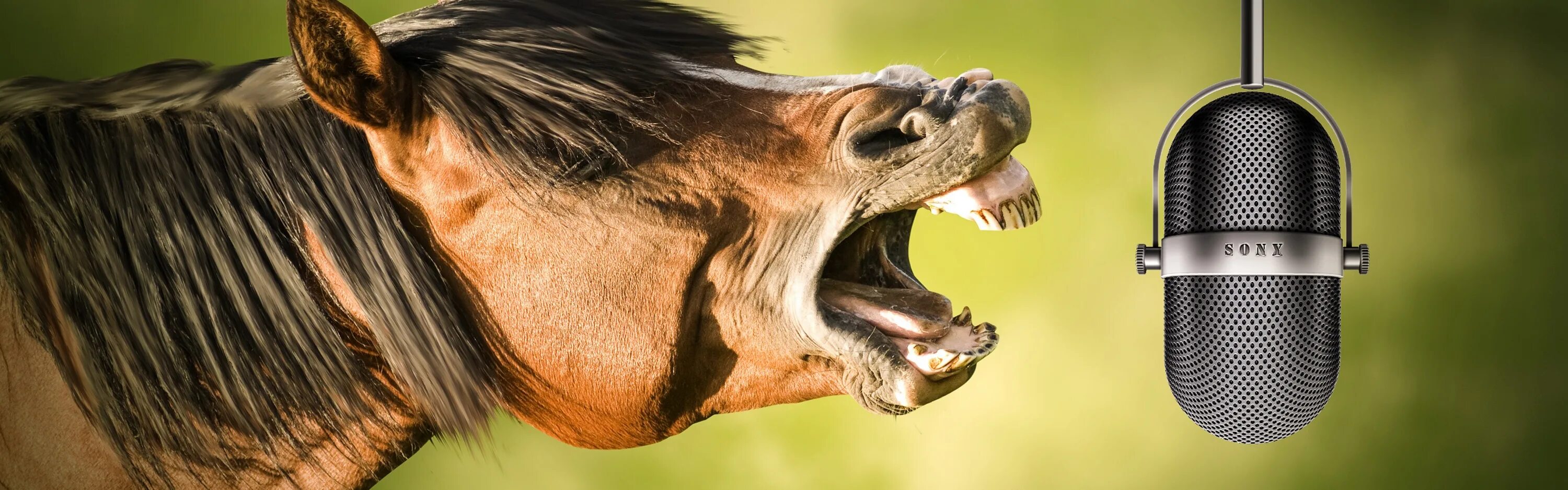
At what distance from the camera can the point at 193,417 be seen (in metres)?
0.69

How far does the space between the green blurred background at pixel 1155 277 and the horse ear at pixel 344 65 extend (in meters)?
1.14

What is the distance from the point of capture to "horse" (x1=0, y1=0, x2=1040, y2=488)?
26.3 inches

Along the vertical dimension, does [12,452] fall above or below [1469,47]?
below

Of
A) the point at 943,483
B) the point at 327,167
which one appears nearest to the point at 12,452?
the point at 327,167

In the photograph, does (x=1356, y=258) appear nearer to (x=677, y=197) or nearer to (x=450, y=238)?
(x=677, y=197)

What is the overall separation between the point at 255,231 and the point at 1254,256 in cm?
67

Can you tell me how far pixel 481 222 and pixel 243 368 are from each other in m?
0.20

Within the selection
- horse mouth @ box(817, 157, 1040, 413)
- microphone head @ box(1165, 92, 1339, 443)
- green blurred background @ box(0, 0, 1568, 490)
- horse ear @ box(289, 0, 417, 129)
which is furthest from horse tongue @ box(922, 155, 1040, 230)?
green blurred background @ box(0, 0, 1568, 490)

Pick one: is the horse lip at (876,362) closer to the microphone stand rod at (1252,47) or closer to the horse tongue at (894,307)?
the horse tongue at (894,307)

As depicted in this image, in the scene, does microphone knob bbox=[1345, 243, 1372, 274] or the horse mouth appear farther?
the horse mouth

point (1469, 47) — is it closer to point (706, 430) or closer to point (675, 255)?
point (706, 430)

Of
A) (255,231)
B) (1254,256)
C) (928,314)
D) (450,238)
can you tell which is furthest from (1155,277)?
(255,231)

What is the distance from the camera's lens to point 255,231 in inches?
26.8

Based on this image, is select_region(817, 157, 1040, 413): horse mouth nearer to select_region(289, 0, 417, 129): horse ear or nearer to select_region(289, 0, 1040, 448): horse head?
select_region(289, 0, 1040, 448): horse head
